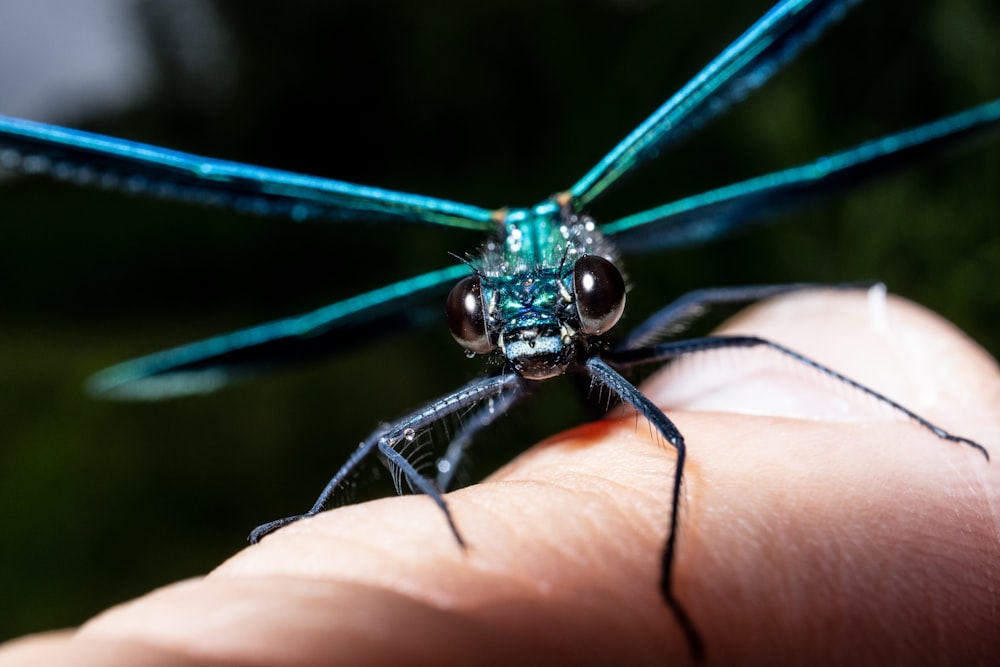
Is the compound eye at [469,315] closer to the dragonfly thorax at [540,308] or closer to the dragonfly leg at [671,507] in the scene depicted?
the dragonfly thorax at [540,308]

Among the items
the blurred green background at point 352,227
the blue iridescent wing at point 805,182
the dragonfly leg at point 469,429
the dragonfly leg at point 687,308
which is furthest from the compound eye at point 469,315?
the blurred green background at point 352,227

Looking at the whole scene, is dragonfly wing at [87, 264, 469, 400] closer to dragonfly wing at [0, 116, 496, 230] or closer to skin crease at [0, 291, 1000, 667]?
dragonfly wing at [0, 116, 496, 230]

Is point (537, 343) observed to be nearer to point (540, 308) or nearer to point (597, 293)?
point (540, 308)


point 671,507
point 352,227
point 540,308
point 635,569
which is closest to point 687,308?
point 540,308

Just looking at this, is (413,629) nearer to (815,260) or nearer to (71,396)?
(815,260)

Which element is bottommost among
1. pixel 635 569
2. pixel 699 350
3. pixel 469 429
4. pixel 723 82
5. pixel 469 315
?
pixel 635 569

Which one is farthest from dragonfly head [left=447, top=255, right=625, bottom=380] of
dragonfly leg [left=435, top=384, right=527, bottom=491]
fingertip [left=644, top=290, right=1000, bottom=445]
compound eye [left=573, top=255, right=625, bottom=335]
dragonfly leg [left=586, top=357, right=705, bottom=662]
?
fingertip [left=644, top=290, right=1000, bottom=445]

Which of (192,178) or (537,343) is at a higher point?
(192,178)
